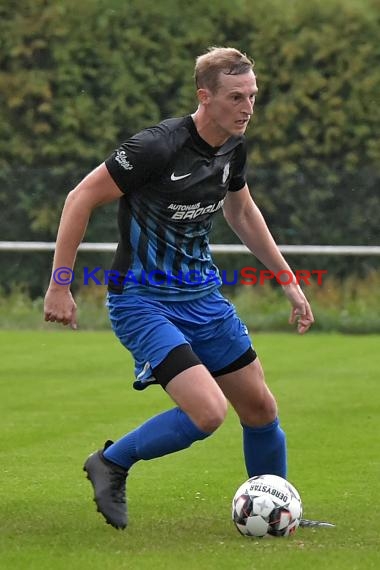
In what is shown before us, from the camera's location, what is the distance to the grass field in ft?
18.1

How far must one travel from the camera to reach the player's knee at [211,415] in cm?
568

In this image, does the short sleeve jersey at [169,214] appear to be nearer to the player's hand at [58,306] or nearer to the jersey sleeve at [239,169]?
the jersey sleeve at [239,169]

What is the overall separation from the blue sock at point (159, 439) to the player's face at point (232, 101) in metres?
1.29

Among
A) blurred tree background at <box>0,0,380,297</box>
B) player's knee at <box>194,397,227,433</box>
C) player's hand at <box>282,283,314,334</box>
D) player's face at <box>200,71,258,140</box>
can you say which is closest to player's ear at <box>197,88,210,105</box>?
player's face at <box>200,71,258,140</box>

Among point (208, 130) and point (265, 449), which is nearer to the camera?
point (208, 130)

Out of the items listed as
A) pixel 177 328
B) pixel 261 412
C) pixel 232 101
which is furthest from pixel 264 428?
pixel 232 101

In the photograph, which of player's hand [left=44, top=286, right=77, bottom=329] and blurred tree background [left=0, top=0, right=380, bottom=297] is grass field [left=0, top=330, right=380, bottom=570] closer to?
player's hand [left=44, top=286, right=77, bottom=329]

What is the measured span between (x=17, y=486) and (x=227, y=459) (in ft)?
4.96

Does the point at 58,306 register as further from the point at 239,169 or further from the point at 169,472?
the point at 169,472

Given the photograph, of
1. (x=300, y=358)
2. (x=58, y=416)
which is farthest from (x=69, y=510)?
(x=300, y=358)

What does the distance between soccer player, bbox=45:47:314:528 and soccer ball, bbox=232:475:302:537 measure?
373 mm

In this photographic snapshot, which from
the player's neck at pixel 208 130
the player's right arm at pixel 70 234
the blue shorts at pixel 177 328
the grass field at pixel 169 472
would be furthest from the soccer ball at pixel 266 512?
the player's neck at pixel 208 130

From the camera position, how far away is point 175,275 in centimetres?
604

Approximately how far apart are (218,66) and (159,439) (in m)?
1.66
